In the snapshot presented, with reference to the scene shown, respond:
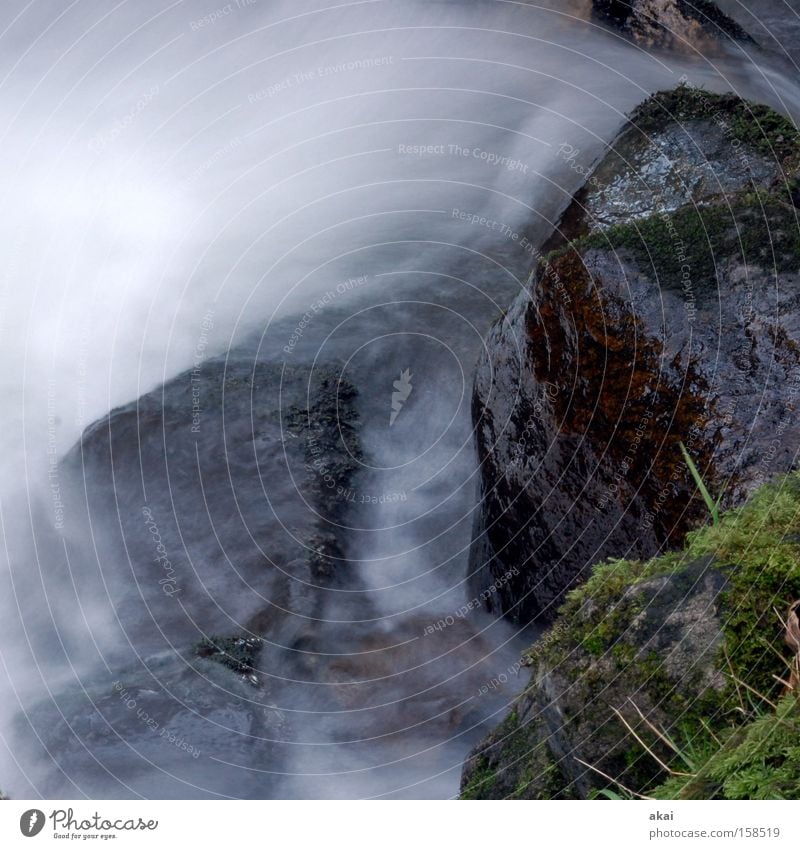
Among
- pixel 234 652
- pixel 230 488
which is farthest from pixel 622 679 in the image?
pixel 230 488

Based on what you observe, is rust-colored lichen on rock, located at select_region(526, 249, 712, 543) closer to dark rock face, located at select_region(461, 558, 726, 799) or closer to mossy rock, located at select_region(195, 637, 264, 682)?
dark rock face, located at select_region(461, 558, 726, 799)

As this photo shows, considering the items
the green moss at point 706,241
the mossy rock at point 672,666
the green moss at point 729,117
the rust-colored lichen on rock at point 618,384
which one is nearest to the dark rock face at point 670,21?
the green moss at point 729,117

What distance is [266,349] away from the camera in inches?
293

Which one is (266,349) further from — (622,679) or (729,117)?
(622,679)

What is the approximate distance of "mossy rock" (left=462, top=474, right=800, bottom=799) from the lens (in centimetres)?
298

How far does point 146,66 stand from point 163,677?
565cm

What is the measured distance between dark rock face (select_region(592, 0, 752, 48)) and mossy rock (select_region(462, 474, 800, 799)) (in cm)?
540

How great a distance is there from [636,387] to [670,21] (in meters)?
4.66

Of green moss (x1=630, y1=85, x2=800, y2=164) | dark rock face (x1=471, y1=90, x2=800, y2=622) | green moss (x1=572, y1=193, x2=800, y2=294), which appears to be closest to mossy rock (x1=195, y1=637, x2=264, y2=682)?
dark rock face (x1=471, y1=90, x2=800, y2=622)

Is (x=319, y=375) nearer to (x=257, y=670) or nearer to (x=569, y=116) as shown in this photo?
(x=257, y=670)

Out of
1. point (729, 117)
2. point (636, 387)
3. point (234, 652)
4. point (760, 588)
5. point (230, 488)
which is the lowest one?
point (760, 588)

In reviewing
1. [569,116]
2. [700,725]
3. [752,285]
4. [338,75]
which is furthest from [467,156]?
[700,725]

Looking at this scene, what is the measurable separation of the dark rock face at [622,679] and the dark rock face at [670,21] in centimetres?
592

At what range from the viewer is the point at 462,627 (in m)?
5.88
